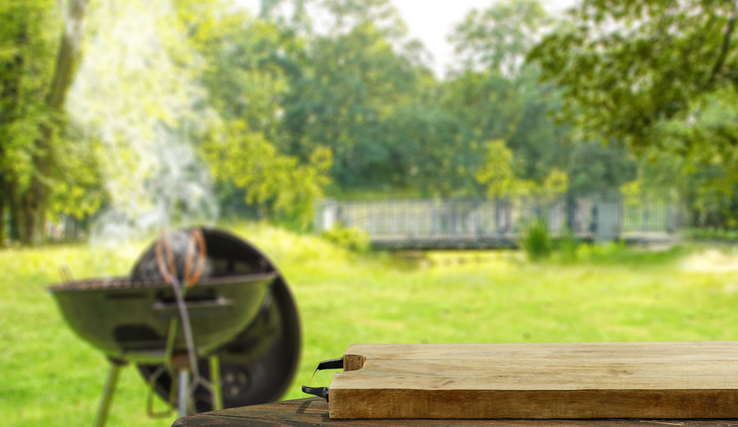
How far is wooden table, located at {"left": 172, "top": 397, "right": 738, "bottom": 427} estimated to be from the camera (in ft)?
1.23

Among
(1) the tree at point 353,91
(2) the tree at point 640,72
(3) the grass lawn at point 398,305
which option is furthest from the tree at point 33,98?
(2) the tree at point 640,72

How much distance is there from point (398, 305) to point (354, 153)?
16.1 ft

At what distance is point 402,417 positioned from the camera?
15.3 inches

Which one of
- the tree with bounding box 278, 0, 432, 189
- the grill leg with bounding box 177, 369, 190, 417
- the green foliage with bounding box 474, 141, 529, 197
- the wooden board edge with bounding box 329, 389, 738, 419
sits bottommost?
the grill leg with bounding box 177, 369, 190, 417

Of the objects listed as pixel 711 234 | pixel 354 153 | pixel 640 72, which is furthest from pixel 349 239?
pixel 640 72

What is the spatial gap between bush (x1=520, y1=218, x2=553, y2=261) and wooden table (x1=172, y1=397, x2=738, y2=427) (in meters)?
6.57

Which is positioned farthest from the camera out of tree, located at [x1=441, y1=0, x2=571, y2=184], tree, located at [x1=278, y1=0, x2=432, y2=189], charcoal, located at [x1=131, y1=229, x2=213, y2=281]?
tree, located at [x1=441, y1=0, x2=571, y2=184]

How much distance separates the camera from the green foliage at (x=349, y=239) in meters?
7.89

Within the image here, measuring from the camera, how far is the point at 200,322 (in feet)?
5.31

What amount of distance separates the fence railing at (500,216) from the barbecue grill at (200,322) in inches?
246

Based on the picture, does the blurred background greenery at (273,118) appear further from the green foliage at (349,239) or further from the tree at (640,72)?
the green foliage at (349,239)

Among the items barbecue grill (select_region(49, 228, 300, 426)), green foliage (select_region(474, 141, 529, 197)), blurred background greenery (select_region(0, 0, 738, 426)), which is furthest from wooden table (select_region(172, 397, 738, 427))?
green foliage (select_region(474, 141, 529, 197))

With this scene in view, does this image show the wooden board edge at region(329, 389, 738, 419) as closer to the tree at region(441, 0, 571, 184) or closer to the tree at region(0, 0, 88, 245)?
the tree at region(0, 0, 88, 245)

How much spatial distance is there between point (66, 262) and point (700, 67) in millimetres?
6421
